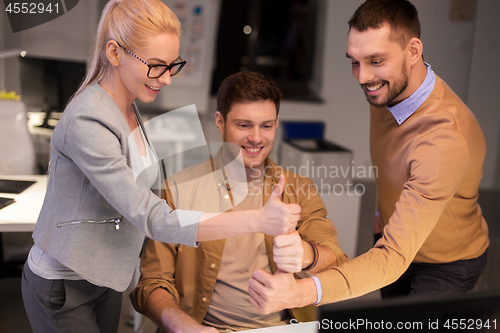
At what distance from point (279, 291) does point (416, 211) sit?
0.43 meters

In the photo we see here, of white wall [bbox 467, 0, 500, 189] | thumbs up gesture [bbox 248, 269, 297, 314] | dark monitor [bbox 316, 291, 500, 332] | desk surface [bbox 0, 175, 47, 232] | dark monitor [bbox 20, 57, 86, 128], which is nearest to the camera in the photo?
dark monitor [bbox 316, 291, 500, 332]

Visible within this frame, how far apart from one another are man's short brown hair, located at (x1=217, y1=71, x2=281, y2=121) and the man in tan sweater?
290mm

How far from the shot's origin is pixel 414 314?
2.20ft

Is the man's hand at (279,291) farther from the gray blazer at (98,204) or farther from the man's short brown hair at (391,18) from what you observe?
the man's short brown hair at (391,18)

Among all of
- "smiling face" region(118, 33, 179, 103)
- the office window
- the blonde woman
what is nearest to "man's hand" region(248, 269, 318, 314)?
the blonde woman

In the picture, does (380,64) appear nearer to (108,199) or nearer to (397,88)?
(397,88)

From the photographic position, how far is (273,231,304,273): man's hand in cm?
112

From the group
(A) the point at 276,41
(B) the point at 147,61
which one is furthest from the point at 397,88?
(A) the point at 276,41

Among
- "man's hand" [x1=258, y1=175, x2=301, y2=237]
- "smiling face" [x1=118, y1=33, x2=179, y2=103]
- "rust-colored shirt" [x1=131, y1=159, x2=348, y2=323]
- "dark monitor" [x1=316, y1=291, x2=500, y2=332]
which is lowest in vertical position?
"rust-colored shirt" [x1=131, y1=159, x2=348, y2=323]

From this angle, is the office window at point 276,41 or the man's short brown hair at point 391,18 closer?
the man's short brown hair at point 391,18

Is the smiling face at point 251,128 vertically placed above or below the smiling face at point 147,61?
below

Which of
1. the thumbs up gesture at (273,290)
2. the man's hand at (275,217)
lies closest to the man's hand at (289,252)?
the thumbs up gesture at (273,290)

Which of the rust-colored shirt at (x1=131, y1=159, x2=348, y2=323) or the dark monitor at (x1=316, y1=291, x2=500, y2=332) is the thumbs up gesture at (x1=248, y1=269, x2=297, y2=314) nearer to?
the rust-colored shirt at (x1=131, y1=159, x2=348, y2=323)

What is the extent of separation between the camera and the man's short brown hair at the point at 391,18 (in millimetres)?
1186
